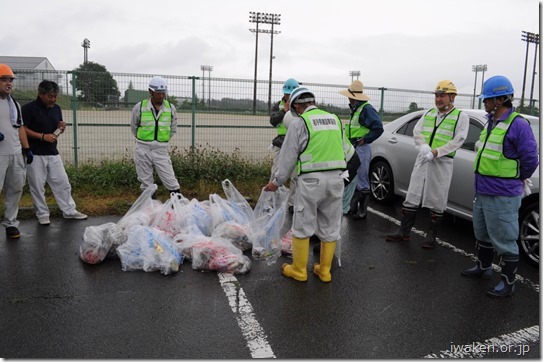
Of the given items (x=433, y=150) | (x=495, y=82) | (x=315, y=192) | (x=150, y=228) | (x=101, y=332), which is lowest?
(x=101, y=332)

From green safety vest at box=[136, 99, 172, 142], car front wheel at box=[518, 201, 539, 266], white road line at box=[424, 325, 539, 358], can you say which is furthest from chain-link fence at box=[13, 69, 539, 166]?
white road line at box=[424, 325, 539, 358]

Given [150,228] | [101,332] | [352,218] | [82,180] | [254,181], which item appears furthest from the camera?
[254,181]

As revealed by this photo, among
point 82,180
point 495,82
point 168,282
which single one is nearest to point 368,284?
point 168,282

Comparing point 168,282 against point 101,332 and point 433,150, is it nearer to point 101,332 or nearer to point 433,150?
point 101,332

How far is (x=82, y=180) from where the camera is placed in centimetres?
752

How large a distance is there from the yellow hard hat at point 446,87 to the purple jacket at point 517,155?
1177mm

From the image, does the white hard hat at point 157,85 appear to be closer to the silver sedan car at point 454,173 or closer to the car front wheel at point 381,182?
the silver sedan car at point 454,173

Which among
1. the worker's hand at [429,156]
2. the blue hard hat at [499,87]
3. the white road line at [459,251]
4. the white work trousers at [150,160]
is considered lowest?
the white road line at [459,251]

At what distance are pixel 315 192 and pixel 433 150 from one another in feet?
6.22

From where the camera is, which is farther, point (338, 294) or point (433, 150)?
point (433, 150)

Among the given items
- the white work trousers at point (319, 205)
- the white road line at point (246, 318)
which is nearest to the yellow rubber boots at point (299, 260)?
the white work trousers at point (319, 205)

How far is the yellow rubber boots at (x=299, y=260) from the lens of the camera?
4098mm

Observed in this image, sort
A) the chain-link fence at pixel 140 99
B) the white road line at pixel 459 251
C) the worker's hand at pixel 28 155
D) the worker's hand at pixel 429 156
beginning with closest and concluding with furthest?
the white road line at pixel 459 251 → the worker's hand at pixel 429 156 → the worker's hand at pixel 28 155 → the chain-link fence at pixel 140 99

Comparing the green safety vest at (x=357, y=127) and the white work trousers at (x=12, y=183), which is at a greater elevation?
the green safety vest at (x=357, y=127)
